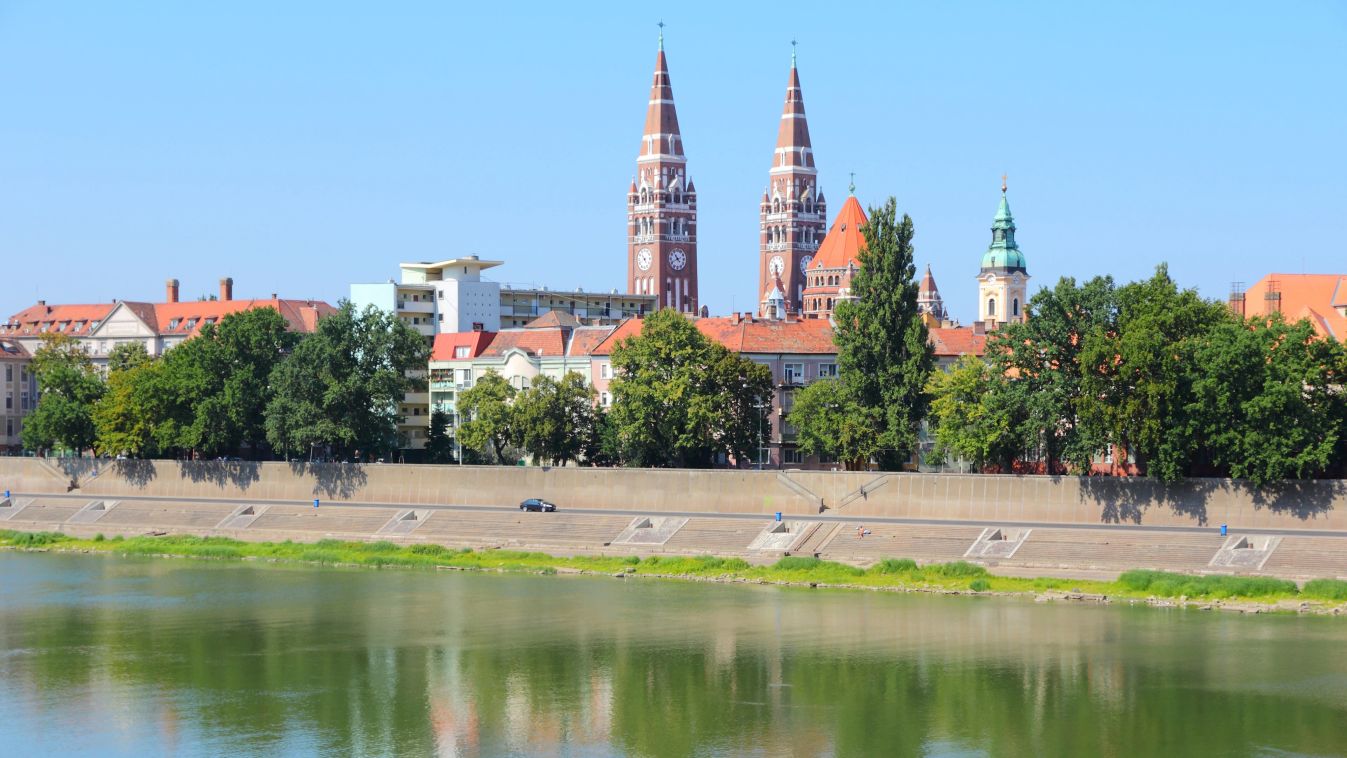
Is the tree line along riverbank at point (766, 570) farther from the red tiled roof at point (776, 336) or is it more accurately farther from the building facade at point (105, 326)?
the building facade at point (105, 326)

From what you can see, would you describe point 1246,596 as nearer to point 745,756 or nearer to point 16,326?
point 745,756

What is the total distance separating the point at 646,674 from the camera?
6488 centimetres

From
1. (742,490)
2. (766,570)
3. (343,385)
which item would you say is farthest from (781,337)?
(766,570)

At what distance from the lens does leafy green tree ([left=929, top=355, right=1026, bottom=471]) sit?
310 feet

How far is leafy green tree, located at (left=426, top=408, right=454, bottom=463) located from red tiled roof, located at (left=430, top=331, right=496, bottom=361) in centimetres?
1017

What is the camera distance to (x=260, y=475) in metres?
117

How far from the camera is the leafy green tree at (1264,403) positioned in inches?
3396

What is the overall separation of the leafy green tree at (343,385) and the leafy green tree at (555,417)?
8.50 meters

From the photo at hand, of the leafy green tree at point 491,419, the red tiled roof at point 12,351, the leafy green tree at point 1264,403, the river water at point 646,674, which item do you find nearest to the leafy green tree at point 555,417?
the leafy green tree at point 491,419

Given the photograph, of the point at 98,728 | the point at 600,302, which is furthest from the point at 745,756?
the point at 600,302

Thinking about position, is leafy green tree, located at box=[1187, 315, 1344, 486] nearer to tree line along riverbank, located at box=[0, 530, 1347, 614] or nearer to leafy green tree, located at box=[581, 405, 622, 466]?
tree line along riverbank, located at box=[0, 530, 1347, 614]

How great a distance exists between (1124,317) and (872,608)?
2300 cm

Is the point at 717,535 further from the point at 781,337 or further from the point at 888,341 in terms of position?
the point at 781,337

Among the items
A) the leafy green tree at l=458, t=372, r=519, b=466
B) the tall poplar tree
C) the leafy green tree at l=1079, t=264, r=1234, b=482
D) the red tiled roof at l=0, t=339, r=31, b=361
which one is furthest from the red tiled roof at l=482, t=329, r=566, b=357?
the leafy green tree at l=1079, t=264, r=1234, b=482
